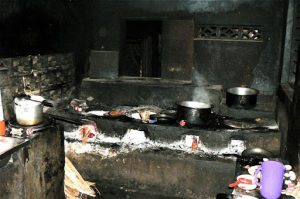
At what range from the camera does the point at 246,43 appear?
6844 mm

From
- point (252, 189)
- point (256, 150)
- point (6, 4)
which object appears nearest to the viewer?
point (252, 189)

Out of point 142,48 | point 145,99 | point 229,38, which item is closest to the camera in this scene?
point 229,38

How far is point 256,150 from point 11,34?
12.7 ft

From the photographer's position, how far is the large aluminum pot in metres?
4.09

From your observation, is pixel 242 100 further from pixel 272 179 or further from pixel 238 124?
pixel 272 179

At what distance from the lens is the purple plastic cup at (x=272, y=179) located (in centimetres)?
284

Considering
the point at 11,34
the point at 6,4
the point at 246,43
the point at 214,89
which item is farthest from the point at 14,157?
the point at 246,43

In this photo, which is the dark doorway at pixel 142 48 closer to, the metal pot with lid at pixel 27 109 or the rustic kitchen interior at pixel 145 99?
the rustic kitchen interior at pixel 145 99

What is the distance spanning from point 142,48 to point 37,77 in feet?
16.3

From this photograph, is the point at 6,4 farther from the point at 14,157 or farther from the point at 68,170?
the point at 68,170

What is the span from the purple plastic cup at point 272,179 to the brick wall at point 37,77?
3584 millimetres

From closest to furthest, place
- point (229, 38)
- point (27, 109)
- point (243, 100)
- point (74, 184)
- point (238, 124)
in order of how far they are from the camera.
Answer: point (27, 109) < point (74, 184) < point (238, 124) < point (243, 100) < point (229, 38)

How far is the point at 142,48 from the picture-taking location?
10.1 meters

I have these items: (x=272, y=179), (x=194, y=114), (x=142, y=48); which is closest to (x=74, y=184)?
(x=194, y=114)
